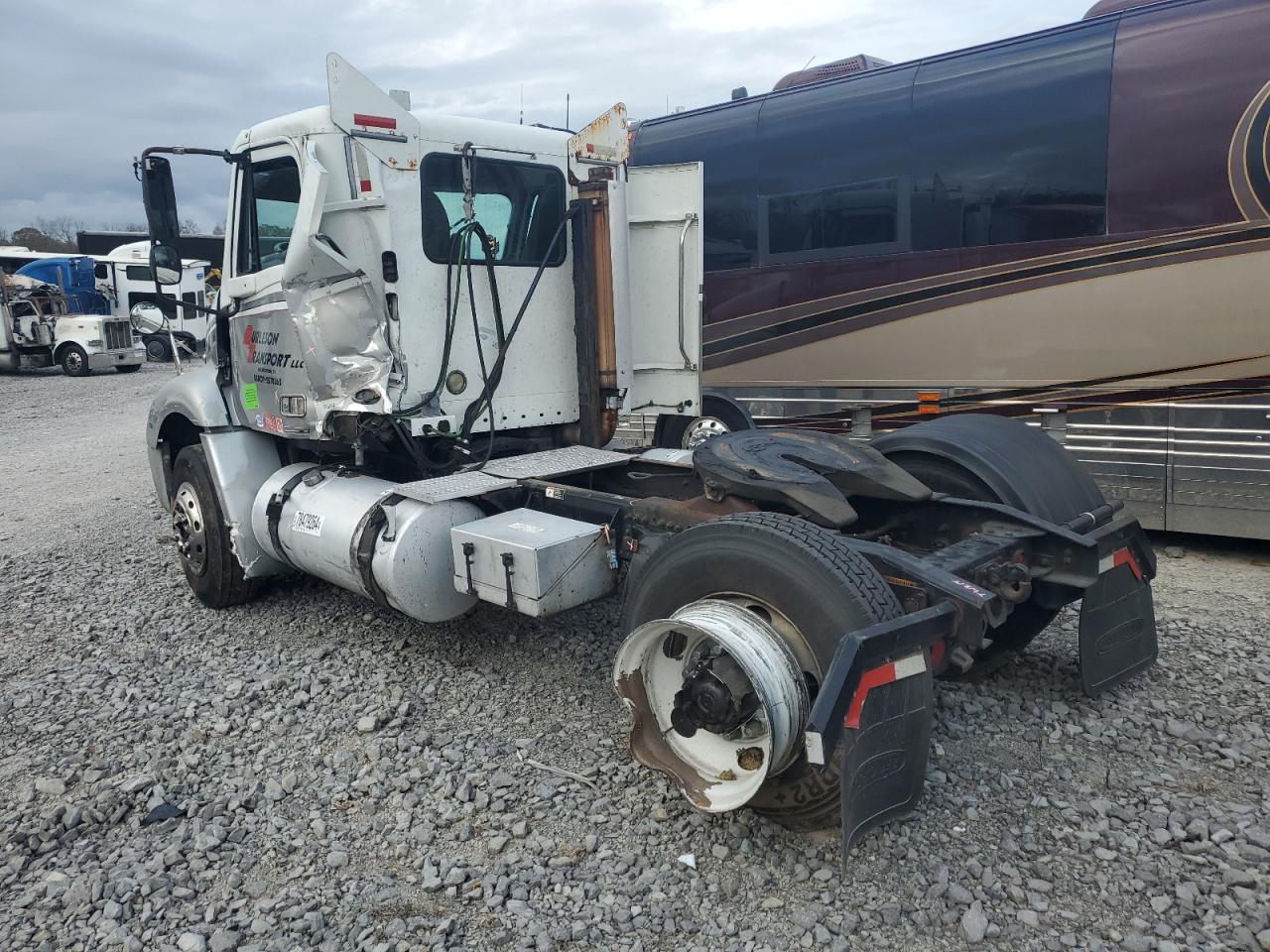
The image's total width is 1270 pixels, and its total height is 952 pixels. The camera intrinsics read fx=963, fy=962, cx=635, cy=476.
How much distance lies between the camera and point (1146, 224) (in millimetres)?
6180

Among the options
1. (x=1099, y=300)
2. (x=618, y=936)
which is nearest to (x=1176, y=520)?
(x=1099, y=300)

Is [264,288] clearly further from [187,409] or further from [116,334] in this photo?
[116,334]

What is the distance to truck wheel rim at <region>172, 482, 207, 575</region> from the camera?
571cm

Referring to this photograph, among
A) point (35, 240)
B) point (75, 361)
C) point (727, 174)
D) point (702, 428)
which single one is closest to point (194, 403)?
point (702, 428)

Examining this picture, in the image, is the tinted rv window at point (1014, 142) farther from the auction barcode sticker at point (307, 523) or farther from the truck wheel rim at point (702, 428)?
the auction barcode sticker at point (307, 523)

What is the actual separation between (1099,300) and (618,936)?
5.35m

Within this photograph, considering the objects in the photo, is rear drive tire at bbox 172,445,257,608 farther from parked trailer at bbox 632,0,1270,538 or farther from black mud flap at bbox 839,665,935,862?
black mud flap at bbox 839,665,935,862

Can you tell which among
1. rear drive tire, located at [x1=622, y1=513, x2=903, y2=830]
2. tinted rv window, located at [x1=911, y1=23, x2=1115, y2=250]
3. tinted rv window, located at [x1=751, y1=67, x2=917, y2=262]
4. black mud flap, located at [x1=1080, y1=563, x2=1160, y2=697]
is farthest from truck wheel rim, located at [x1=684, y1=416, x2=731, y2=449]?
rear drive tire, located at [x1=622, y1=513, x2=903, y2=830]

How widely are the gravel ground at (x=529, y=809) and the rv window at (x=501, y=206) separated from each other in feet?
6.62

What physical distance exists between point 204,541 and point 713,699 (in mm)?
3795

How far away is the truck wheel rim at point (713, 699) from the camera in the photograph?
295 cm

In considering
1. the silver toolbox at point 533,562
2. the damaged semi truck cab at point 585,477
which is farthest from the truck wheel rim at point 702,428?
the silver toolbox at point 533,562

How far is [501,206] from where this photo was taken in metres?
5.14

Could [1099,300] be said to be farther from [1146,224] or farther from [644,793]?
[644,793]
